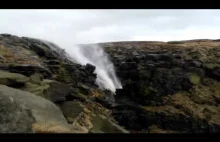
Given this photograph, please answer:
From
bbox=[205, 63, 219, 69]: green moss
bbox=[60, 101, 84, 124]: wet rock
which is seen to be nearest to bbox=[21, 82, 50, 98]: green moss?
bbox=[60, 101, 84, 124]: wet rock

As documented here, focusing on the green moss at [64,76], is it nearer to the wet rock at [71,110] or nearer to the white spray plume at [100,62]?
the white spray plume at [100,62]

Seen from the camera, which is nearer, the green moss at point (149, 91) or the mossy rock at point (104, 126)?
the mossy rock at point (104, 126)

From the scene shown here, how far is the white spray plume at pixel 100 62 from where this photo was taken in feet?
134

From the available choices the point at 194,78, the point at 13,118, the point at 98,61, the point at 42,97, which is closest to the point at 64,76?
the point at 194,78

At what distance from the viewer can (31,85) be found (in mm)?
18000

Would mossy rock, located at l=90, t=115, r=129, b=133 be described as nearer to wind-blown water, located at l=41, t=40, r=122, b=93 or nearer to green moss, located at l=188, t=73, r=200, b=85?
green moss, located at l=188, t=73, r=200, b=85

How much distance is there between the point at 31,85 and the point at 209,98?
20.0 metres

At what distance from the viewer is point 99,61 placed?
166ft

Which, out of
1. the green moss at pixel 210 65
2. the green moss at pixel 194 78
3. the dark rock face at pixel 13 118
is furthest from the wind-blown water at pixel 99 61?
the dark rock face at pixel 13 118

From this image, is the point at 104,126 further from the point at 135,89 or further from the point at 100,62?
the point at 100,62

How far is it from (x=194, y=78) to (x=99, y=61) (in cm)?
1900
